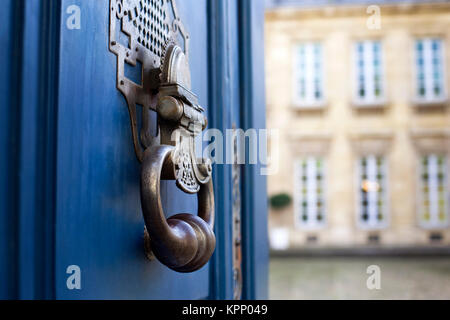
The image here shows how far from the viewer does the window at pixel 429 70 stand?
14203 millimetres

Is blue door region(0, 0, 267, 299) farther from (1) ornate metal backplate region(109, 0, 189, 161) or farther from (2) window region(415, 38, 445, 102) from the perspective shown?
(2) window region(415, 38, 445, 102)

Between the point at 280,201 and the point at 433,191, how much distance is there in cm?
412

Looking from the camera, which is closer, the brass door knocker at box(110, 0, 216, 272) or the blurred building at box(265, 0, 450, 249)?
the brass door knocker at box(110, 0, 216, 272)

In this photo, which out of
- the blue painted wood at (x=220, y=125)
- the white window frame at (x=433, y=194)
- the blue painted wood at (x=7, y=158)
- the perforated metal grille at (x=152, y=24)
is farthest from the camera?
the white window frame at (x=433, y=194)

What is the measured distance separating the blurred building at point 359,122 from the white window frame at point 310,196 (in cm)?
3

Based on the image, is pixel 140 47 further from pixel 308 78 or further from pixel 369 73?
pixel 369 73

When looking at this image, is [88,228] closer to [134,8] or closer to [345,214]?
[134,8]

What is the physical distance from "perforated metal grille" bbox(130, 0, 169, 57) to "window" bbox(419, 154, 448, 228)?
1422cm

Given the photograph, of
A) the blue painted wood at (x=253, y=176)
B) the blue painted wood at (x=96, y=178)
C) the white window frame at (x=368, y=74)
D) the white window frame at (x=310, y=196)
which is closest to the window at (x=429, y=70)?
the white window frame at (x=368, y=74)

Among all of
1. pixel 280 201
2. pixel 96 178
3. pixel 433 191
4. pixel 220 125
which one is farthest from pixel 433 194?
pixel 96 178

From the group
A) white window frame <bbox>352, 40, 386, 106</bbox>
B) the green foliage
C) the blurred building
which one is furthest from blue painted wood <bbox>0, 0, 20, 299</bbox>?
white window frame <bbox>352, 40, 386, 106</bbox>

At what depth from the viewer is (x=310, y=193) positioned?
1438 cm

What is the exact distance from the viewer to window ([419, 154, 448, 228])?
13914 mm

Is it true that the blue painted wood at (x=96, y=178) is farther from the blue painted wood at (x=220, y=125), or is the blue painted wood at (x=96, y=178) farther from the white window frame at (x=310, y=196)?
the white window frame at (x=310, y=196)
